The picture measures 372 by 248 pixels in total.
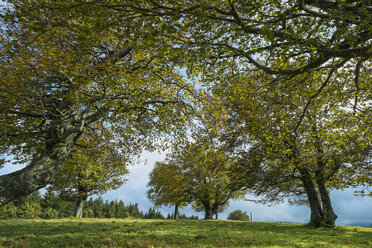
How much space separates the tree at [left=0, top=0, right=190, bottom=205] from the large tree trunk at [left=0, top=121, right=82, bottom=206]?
0.03 meters

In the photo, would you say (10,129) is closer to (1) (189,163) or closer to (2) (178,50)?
(2) (178,50)

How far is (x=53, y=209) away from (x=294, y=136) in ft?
237

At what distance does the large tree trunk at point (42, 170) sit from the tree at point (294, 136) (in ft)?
26.5

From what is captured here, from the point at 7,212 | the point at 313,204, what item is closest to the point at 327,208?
the point at 313,204

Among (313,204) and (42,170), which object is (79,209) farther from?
(313,204)

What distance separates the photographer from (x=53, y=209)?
60000mm

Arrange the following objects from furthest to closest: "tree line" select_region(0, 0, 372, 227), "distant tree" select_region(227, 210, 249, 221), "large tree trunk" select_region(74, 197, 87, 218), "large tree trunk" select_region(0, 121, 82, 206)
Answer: "distant tree" select_region(227, 210, 249, 221) → "large tree trunk" select_region(74, 197, 87, 218) → "large tree trunk" select_region(0, 121, 82, 206) → "tree line" select_region(0, 0, 372, 227)

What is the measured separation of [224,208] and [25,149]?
3822 cm

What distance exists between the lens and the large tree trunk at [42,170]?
7.72 m

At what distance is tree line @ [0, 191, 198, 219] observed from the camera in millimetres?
49513

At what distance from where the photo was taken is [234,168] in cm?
1666

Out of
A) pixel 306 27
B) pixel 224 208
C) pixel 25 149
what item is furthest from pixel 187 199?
pixel 306 27

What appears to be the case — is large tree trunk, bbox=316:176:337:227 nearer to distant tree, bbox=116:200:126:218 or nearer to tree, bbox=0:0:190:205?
tree, bbox=0:0:190:205

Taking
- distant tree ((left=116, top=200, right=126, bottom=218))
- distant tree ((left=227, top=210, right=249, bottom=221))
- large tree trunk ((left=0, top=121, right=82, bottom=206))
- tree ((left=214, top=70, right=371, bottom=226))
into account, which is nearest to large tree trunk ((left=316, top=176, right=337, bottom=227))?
tree ((left=214, top=70, right=371, bottom=226))
